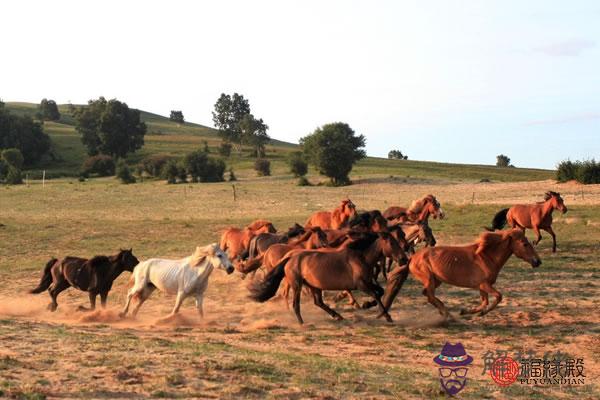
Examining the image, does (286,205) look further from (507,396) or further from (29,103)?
(29,103)

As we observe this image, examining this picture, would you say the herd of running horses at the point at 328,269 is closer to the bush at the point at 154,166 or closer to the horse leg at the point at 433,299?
the horse leg at the point at 433,299

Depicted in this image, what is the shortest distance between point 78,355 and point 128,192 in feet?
139

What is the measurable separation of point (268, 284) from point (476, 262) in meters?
3.50

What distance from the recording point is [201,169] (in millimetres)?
62031

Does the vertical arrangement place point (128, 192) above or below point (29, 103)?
below

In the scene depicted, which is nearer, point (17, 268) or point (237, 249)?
point (237, 249)

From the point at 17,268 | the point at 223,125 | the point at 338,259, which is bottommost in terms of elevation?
the point at 17,268

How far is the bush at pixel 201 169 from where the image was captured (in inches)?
2434

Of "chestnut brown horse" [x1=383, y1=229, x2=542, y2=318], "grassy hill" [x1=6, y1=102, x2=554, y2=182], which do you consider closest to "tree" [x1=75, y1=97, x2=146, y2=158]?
"grassy hill" [x1=6, y1=102, x2=554, y2=182]

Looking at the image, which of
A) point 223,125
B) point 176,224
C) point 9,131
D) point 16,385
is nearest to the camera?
point 16,385

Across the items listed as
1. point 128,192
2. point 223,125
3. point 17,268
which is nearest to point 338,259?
point 17,268

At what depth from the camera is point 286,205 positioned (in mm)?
38906

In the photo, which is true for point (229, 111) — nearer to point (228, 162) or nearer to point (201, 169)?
point (228, 162)

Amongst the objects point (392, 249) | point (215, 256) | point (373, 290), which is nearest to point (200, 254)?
point (215, 256)
